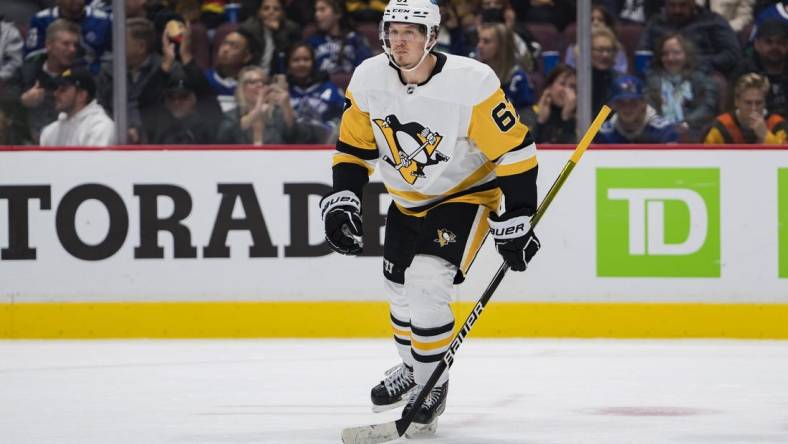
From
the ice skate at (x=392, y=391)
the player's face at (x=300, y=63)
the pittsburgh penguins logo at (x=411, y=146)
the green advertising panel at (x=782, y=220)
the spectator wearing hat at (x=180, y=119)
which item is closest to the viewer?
the pittsburgh penguins logo at (x=411, y=146)

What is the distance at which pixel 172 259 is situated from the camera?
6203mm

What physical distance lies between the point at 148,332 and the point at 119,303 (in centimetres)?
18

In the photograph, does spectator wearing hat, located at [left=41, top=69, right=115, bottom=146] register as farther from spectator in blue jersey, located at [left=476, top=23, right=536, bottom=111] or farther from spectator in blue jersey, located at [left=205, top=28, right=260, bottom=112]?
spectator in blue jersey, located at [left=476, top=23, right=536, bottom=111]

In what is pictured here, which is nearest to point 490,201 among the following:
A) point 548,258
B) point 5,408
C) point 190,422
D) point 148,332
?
point 190,422

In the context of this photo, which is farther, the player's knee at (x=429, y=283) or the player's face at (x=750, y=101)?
the player's face at (x=750, y=101)

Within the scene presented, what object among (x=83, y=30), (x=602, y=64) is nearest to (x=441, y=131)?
(x=602, y=64)

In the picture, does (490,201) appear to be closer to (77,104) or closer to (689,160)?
(689,160)

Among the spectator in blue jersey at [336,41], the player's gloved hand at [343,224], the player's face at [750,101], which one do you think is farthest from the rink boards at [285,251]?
the player's gloved hand at [343,224]

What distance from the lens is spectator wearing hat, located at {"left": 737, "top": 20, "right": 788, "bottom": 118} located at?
6.25 meters

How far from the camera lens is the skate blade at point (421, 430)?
12.2ft

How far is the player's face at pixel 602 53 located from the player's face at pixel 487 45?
1.41 ft

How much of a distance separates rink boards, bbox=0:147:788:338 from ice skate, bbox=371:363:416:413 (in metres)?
2.07

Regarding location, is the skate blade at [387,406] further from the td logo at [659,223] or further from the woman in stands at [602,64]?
the woman in stands at [602,64]

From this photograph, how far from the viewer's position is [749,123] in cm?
624
